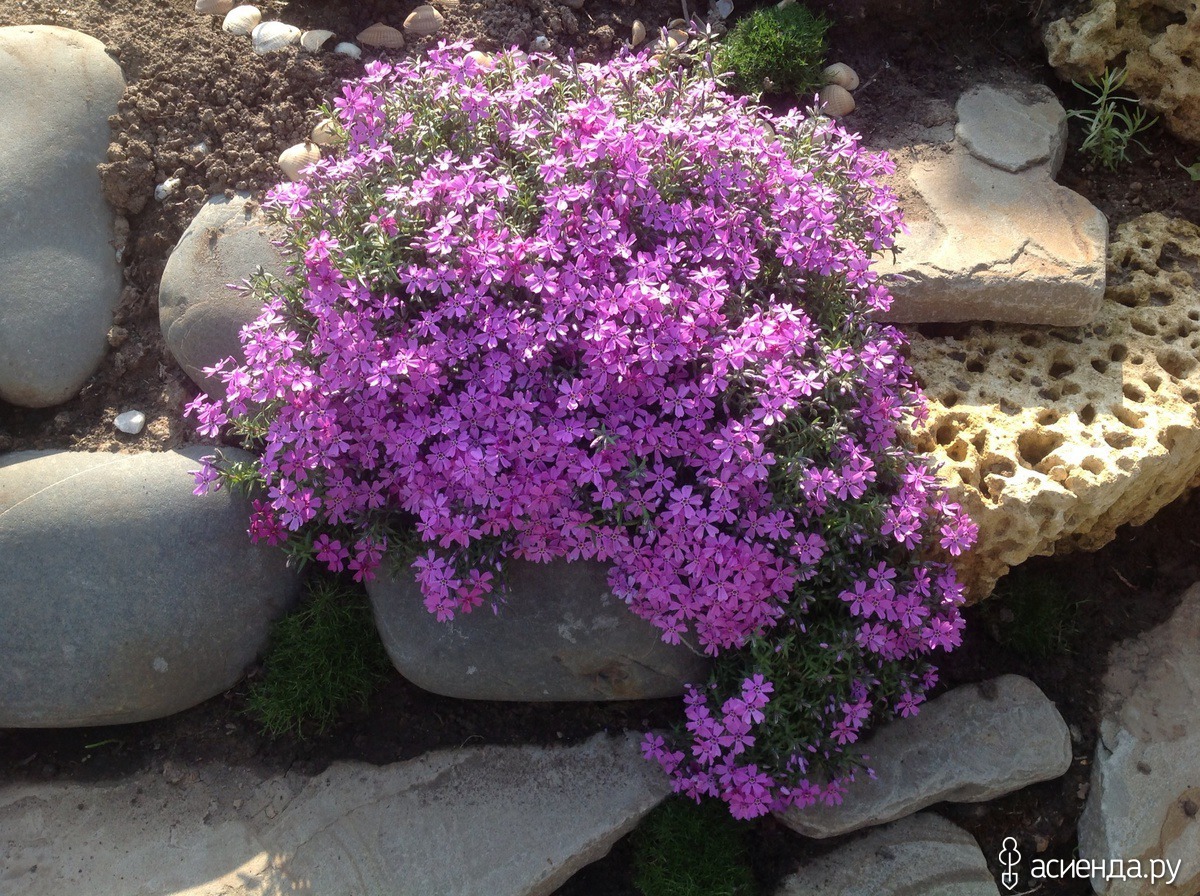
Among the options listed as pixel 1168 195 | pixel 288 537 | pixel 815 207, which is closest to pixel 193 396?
pixel 288 537

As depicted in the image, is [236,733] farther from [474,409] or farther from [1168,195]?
[1168,195]

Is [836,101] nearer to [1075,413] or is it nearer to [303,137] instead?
[1075,413]

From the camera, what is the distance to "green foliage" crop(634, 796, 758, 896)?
10.6ft

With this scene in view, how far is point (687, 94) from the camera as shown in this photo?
3.29 meters

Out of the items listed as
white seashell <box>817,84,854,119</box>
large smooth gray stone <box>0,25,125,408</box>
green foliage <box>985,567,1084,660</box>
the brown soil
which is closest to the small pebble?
the brown soil

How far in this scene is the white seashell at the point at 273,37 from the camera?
165 inches

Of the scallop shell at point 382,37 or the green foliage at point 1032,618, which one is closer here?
the green foliage at point 1032,618

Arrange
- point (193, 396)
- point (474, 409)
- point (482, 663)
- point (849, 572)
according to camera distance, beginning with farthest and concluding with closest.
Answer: point (193, 396)
point (482, 663)
point (849, 572)
point (474, 409)

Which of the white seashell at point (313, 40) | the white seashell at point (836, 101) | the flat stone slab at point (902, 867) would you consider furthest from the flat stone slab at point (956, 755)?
Result: the white seashell at point (313, 40)

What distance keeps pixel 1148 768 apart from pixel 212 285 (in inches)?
153

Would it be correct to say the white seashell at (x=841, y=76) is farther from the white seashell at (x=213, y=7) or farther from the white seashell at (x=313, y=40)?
the white seashell at (x=213, y=7)

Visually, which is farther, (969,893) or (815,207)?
(969,893)

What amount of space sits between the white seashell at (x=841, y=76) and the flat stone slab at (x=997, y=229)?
49 centimetres

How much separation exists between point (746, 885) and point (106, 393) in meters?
3.07
